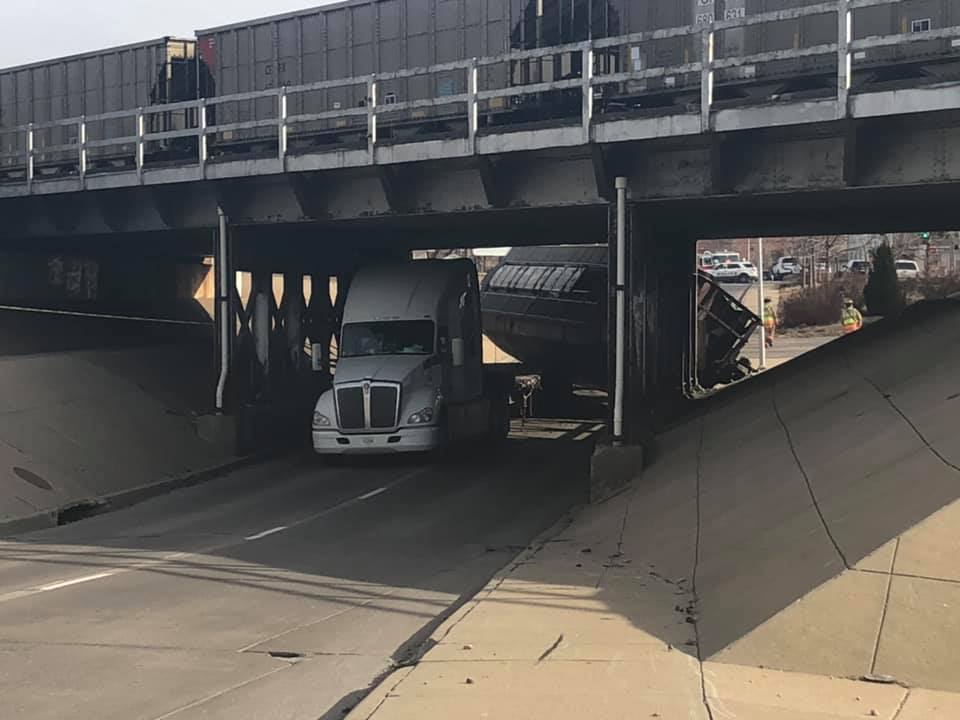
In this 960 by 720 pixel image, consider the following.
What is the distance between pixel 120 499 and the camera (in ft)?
59.8

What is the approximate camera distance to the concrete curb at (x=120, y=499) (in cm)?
1615

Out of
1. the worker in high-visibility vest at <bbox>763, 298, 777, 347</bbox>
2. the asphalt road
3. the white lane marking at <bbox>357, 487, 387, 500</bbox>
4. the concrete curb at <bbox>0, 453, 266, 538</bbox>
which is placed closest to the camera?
the asphalt road

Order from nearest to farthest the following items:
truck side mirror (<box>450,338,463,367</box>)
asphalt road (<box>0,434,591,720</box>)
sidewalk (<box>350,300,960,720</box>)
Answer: sidewalk (<box>350,300,960,720</box>)
asphalt road (<box>0,434,591,720</box>)
truck side mirror (<box>450,338,463,367</box>)

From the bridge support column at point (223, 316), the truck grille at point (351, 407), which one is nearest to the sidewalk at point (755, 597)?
the truck grille at point (351, 407)

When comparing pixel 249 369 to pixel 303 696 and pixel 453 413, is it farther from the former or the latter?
pixel 303 696

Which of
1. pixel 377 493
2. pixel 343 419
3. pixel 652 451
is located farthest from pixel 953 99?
pixel 343 419

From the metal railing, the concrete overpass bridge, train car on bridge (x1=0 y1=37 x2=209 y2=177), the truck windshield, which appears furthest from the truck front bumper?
train car on bridge (x1=0 y1=37 x2=209 y2=177)

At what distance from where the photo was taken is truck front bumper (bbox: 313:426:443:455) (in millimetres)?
20875

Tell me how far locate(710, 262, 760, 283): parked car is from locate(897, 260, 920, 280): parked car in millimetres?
12107

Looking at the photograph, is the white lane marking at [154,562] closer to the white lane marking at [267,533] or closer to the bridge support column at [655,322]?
the white lane marking at [267,533]

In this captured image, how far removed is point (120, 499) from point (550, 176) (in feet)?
30.8

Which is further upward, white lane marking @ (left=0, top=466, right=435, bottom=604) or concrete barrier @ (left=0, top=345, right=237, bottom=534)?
concrete barrier @ (left=0, top=345, right=237, bottom=534)

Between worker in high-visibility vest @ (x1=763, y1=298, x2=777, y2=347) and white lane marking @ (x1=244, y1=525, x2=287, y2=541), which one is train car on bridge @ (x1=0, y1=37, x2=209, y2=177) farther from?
worker in high-visibility vest @ (x1=763, y1=298, x2=777, y2=347)

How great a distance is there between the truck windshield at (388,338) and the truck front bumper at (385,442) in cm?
181
